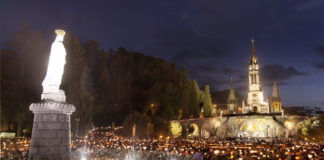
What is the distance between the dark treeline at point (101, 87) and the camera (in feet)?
120

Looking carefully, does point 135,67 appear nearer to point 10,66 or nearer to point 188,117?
point 188,117

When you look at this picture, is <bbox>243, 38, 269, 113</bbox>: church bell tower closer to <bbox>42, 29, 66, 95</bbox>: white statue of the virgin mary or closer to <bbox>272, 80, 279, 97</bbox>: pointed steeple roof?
<bbox>272, 80, 279, 97</bbox>: pointed steeple roof

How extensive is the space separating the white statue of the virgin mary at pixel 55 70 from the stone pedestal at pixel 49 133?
0.77 m

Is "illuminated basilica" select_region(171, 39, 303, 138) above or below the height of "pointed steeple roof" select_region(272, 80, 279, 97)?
below

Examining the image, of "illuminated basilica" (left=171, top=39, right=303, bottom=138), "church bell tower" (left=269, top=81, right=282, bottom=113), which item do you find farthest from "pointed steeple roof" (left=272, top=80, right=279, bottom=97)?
"illuminated basilica" (left=171, top=39, right=303, bottom=138)

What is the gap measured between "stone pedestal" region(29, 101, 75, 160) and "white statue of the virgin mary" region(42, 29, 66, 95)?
2.52ft

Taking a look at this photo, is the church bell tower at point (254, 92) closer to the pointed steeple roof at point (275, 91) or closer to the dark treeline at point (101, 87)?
the pointed steeple roof at point (275, 91)

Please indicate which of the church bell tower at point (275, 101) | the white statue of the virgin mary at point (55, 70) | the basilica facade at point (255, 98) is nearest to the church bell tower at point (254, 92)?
the basilica facade at point (255, 98)

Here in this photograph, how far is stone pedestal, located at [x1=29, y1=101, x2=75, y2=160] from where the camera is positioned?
10.8 metres

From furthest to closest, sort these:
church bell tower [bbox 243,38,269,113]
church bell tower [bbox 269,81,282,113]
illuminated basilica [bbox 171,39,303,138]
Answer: church bell tower [bbox 243,38,269,113] < church bell tower [bbox 269,81,282,113] < illuminated basilica [bbox 171,39,303,138]

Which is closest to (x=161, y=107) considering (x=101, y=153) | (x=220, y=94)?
(x=101, y=153)

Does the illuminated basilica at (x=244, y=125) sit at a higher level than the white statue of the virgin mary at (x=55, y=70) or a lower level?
lower

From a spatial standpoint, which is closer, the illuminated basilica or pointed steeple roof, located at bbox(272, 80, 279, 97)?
the illuminated basilica

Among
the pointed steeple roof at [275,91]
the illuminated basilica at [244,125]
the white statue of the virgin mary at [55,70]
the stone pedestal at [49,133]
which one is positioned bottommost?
the illuminated basilica at [244,125]
